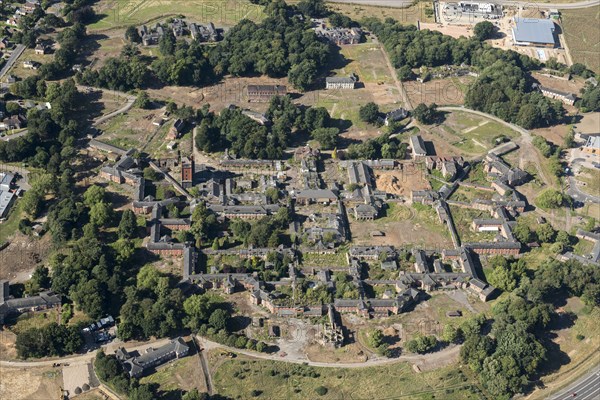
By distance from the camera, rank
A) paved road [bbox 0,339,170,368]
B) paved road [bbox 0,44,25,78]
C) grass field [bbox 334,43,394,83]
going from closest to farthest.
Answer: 1. paved road [bbox 0,339,170,368]
2. paved road [bbox 0,44,25,78]
3. grass field [bbox 334,43,394,83]

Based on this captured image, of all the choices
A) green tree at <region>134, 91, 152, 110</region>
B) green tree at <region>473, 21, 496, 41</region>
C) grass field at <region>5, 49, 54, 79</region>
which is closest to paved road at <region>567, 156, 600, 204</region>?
green tree at <region>473, 21, 496, 41</region>

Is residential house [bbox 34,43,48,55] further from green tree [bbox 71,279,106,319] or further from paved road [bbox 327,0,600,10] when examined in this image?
green tree [bbox 71,279,106,319]

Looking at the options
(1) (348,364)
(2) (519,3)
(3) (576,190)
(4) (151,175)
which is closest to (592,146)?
(3) (576,190)

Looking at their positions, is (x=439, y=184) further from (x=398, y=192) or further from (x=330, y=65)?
(x=330, y=65)

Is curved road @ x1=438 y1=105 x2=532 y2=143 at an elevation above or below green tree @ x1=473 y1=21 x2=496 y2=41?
below

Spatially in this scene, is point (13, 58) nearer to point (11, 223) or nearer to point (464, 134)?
point (11, 223)

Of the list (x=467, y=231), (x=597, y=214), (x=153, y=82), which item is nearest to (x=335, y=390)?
(x=467, y=231)

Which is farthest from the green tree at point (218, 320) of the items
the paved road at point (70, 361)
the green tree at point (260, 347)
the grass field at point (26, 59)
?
the grass field at point (26, 59)
